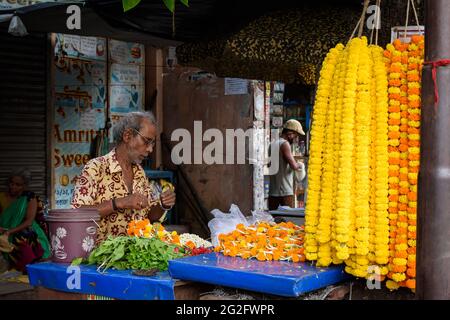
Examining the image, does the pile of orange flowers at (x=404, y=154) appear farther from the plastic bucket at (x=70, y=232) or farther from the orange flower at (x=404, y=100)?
the plastic bucket at (x=70, y=232)

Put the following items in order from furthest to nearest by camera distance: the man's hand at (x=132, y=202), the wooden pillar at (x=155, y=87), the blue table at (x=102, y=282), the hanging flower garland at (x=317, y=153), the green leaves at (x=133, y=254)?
the wooden pillar at (x=155, y=87)
the man's hand at (x=132, y=202)
the green leaves at (x=133, y=254)
the blue table at (x=102, y=282)
the hanging flower garland at (x=317, y=153)

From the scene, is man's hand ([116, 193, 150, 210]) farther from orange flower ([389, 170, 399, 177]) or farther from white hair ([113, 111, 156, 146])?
orange flower ([389, 170, 399, 177])

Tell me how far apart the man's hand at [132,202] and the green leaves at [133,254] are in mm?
696

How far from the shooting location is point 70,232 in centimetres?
345

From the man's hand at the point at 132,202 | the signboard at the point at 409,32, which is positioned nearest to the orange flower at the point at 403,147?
the signboard at the point at 409,32

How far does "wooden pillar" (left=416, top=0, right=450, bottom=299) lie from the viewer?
1868 millimetres

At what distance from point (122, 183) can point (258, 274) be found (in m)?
1.98

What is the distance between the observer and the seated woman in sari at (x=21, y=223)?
6844 millimetres

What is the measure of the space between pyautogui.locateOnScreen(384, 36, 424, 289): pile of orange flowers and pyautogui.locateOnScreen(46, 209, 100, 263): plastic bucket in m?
1.68

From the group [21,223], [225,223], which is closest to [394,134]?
[225,223]

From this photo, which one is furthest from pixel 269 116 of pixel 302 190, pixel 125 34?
pixel 125 34

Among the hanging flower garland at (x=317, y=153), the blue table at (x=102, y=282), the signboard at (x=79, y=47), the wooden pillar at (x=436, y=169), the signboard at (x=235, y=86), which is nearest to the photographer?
the wooden pillar at (x=436, y=169)

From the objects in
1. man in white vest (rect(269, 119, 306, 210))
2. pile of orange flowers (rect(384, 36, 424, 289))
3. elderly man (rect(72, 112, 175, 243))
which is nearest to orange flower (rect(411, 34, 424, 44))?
pile of orange flowers (rect(384, 36, 424, 289))
